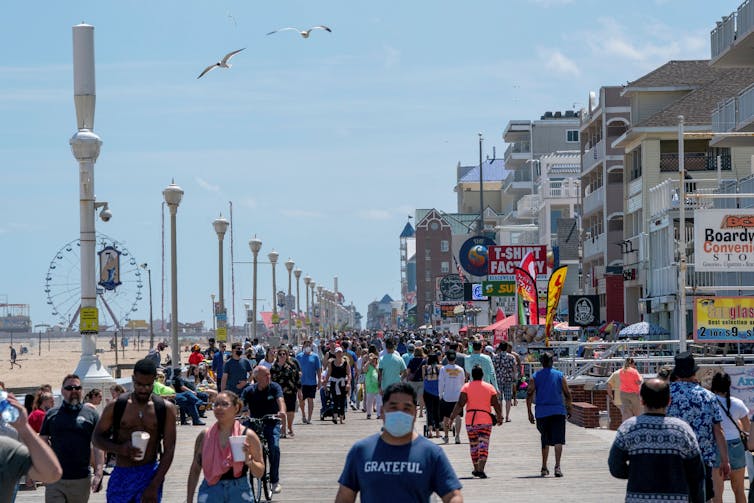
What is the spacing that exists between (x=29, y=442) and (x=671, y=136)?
5581 centimetres

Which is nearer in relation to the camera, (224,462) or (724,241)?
(224,462)

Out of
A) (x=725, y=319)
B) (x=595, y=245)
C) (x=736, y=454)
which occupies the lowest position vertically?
(x=736, y=454)

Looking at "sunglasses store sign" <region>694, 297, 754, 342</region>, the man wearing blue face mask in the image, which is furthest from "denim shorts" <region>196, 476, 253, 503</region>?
"sunglasses store sign" <region>694, 297, 754, 342</region>

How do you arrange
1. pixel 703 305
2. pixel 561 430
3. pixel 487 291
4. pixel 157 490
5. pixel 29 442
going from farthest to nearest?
pixel 487 291, pixel 703 305, pixel 561 430, pixel 157 490, pixel 29 442

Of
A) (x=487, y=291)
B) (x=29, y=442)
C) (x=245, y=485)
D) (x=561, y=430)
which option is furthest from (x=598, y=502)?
(x=487, y=291)

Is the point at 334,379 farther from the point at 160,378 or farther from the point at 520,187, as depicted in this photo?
the point at 520,187

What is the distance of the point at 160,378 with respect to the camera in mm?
27453

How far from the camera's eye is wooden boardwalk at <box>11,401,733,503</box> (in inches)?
634

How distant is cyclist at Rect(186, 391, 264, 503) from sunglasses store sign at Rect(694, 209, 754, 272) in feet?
59.1

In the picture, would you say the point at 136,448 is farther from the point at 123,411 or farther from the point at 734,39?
the point at 734,39

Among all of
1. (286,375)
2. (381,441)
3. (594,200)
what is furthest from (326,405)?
(594,200)

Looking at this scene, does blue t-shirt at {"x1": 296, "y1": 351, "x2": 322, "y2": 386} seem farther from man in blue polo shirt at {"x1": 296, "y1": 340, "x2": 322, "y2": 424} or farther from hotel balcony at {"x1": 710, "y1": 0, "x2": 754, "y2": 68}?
hotel balcony at {"x1": 710, "y1": 0, "x2": 754, "y2": 68}

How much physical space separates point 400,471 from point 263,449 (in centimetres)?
820

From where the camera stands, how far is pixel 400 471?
292 inches
